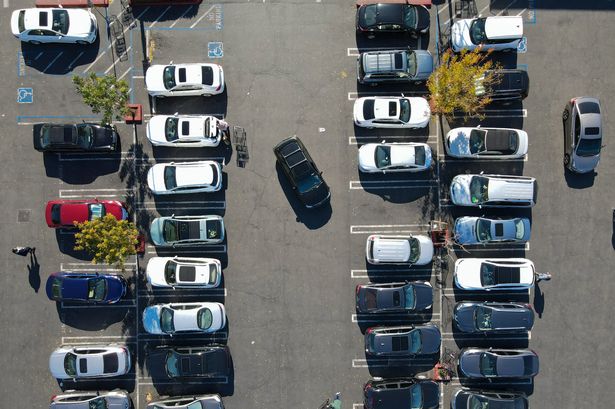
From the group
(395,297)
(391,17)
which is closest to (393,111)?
(391,17)

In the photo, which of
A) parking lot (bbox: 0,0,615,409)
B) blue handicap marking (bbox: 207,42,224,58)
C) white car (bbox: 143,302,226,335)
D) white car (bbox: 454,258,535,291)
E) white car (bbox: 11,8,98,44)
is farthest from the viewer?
blue handicap marking (bbox: 207,42,224,58)

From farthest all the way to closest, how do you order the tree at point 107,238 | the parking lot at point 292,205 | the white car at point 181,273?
1. the parking lot at point 292,205
2. the white car at point 181,273
3. the tree at point 107,238

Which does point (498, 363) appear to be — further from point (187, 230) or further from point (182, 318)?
point (187, 230)

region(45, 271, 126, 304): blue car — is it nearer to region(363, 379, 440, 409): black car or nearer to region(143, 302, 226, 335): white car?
region(143, 302, 226, 335): white car

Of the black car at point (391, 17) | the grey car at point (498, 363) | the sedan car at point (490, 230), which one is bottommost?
the grey car at point (498, 363)

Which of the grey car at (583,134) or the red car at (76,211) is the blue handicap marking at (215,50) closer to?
the red car at (76,211)

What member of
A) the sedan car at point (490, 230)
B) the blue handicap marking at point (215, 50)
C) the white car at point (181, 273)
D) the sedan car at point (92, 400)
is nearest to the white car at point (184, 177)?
the white car at point (181, 273)

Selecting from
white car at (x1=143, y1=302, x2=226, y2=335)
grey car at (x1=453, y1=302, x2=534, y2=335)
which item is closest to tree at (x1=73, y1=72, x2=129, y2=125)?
white car at (x1=143, y1=302, x2=226, y2=335)
